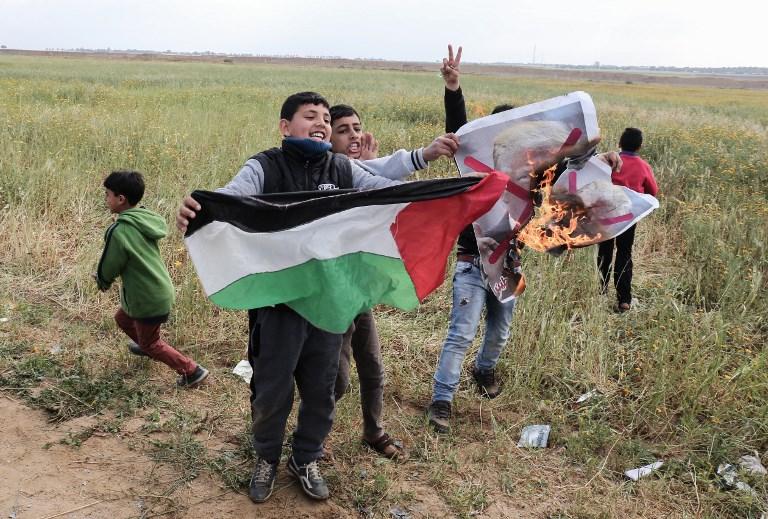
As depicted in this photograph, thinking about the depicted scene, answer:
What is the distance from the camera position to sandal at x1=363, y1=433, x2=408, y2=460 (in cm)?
318

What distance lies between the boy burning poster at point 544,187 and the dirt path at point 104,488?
1632 millimetres

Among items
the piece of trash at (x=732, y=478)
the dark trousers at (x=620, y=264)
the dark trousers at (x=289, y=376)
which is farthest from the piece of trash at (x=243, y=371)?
the dark trousers at (x=620, y=264)

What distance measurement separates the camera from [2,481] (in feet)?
9.02

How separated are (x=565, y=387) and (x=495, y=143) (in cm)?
176

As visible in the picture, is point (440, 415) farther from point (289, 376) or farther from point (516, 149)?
point (516, 149)

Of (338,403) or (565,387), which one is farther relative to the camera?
(565,387)

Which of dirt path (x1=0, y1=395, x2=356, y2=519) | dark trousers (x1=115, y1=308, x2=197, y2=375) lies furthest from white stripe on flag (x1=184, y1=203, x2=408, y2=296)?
dark trousers (x1=115, y1=308, x2=197, y2=375)

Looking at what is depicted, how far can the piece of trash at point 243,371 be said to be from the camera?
3945 mm

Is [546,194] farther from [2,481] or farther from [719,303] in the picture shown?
[2,481]

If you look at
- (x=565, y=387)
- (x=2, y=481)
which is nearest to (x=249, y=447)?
(x=2, y=481)

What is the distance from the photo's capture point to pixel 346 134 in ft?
10.5

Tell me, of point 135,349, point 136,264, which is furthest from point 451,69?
→ point 135,349

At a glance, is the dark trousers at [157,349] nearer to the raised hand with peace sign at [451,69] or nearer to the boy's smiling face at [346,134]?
the boy's smiling face at [346,134]

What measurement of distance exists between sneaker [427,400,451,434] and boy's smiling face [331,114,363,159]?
1570 mm
